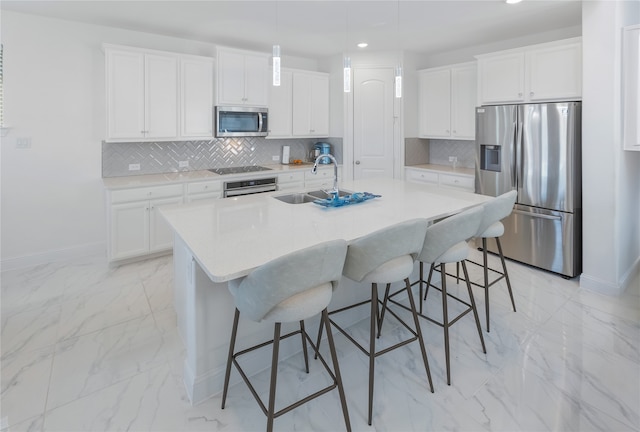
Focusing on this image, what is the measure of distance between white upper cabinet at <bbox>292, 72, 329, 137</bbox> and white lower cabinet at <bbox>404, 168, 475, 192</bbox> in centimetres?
146

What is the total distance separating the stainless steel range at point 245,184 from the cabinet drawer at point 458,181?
223 cm

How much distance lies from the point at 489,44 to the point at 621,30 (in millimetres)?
2022

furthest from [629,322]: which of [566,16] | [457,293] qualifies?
[566,16]

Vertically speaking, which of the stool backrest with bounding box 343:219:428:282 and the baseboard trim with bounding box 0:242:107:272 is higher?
the stool backrest with bounding box 343:219:428:282

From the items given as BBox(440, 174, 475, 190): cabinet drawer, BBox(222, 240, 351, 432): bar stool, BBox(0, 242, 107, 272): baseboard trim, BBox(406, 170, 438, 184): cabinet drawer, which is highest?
BBox(406, 170, 438, 184): cabinet drawer

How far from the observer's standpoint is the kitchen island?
1760mm

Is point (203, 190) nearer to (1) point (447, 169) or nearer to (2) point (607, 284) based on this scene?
(1) point (447, 169)

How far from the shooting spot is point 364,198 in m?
2.83

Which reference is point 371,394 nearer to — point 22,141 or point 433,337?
point 433,337

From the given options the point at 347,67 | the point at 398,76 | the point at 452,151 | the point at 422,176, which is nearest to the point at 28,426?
the point at 347,67

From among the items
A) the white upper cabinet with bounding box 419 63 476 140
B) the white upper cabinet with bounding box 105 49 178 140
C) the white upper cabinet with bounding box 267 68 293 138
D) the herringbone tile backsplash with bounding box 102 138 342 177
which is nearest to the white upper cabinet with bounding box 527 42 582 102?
the white upper cabinet with bounding box 419 63 476 140

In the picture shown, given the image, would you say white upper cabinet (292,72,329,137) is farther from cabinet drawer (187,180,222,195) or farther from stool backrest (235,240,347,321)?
stool backrest (235,240,347,321)

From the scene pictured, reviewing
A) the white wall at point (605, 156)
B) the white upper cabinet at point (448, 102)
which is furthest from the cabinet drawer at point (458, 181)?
the white wall at point (605, 156)

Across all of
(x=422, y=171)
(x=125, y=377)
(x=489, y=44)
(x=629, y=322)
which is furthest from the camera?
(x=422, y=171)
